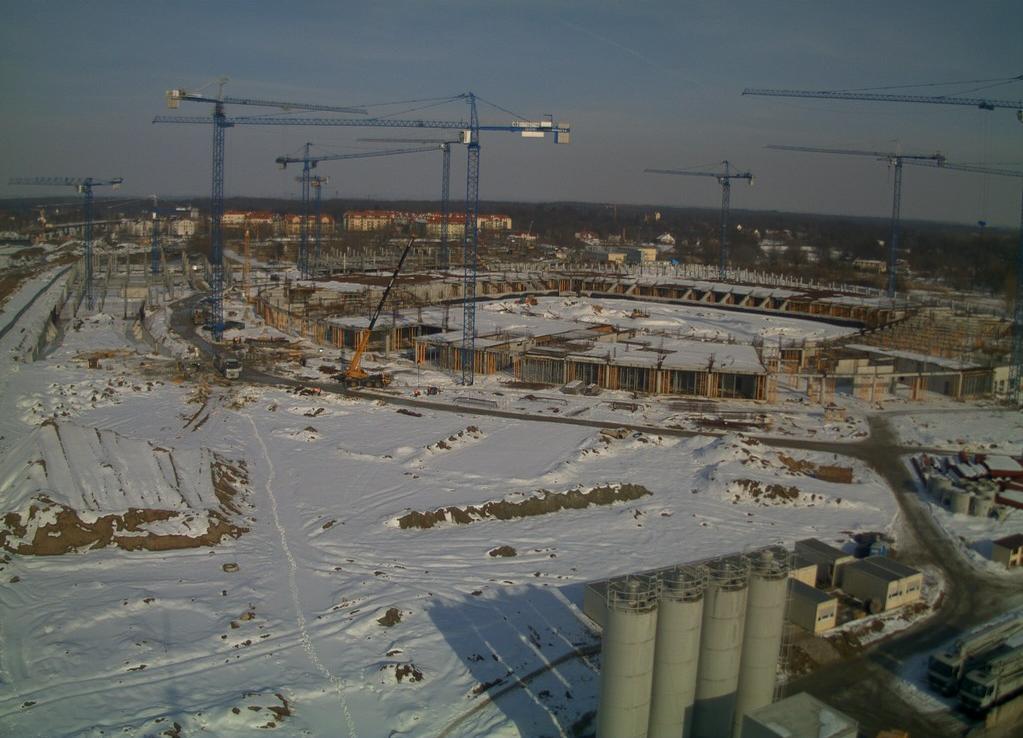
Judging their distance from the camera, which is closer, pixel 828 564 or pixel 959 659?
pixel 959 659

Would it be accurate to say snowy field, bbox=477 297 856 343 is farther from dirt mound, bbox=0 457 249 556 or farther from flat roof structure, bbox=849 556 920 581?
dirt mound, bbox=0 457 249 556

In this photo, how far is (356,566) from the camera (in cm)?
1045

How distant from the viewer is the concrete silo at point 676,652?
636cm

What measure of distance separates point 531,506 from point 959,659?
20.2ft

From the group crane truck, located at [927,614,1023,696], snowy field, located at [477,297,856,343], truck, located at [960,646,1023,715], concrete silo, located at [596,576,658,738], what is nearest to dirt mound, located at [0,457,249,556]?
concrete silo, located at [596,576,658,738]

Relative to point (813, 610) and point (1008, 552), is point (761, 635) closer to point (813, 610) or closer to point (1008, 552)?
point (813, 610)

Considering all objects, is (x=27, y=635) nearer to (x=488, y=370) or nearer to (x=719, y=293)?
(x=488, y=370)

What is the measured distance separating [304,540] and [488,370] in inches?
459

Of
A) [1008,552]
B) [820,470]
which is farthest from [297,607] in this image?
[820,470]

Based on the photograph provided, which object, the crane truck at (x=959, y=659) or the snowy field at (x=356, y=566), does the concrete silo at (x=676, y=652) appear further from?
the crane truck at (x=959, y=659)

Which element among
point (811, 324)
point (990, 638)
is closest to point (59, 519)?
point (990, 638)

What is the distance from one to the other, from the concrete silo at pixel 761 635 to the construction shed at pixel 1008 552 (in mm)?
6109

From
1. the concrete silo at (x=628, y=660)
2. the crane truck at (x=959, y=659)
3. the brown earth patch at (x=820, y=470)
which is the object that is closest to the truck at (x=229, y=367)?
the brown earth patch at (x=820, y=470)

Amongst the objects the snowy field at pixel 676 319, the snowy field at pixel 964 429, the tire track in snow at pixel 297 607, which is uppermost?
the snowy field at pixel 676 319
